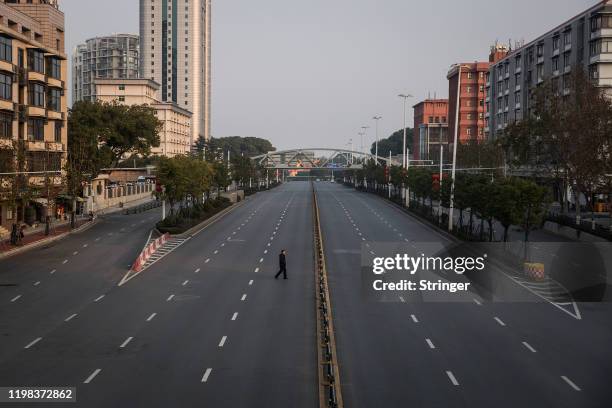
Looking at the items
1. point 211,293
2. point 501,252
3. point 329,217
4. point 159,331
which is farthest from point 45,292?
point 329,217

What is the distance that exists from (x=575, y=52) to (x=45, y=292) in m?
76.4

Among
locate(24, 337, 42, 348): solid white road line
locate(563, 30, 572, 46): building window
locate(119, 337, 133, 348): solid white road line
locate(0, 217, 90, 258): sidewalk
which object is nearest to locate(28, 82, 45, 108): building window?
locate(0, 217, 90, 258): sidewalk

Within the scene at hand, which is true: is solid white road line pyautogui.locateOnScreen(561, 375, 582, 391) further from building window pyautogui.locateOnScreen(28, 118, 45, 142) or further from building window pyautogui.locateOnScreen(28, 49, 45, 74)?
building window pyautogui.locateOnScreen(28, 49, 45, 74)

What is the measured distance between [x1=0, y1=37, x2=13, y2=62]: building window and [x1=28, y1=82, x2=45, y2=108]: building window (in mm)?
5277

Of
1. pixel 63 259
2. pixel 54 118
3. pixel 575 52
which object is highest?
pixel 575 52

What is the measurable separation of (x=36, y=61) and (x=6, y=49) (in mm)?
6512

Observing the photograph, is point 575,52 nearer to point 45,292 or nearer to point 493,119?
point 493,119

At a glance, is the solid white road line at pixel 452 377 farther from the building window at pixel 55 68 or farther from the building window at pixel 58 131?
the building window at pixel 58 131

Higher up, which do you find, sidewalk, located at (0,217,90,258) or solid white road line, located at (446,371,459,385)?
solid white road line, located at (446,371,459,385)

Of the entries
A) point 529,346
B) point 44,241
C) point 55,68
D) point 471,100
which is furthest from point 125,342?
point 471,100

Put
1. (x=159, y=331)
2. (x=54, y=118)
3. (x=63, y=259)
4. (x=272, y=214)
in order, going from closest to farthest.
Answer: (x=159, y=331)
(x=63, y=259)
(x=54, y=118)
(x=272, y=214)

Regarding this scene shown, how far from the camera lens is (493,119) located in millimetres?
131375

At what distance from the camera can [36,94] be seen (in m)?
74.6

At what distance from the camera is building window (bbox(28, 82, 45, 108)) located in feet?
242
